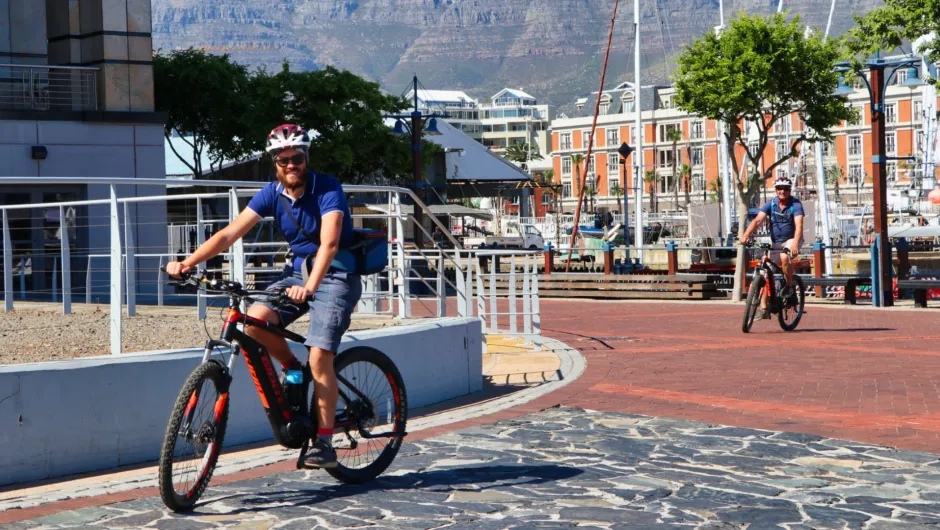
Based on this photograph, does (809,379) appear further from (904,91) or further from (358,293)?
(904,91)

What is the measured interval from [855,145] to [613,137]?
27.7 meters

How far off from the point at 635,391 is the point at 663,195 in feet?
392

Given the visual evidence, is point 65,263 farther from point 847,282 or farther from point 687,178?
point 687,178

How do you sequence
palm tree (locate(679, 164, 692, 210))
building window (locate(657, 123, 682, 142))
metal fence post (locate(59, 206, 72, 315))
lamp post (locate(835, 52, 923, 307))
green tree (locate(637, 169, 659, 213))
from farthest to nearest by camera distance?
building window (locate(657, 123, 682, 142)) < palm tree (locate(679, 164, 692, 210)) < green tree (locate(637, 169, 659, 213)) < lamp post (locate(835, 52, 923, 307)) < metal fence post (locate(59, 206, 72, 315))

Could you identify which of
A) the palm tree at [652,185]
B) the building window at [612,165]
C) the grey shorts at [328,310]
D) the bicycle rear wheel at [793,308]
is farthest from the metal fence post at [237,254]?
the building window at [612,165]

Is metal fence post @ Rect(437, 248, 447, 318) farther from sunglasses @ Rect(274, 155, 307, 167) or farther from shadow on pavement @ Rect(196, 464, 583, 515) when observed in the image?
sunglasses @ Rect(274, 155, 307, 167)

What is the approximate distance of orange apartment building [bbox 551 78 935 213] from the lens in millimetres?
105062

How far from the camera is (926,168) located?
59.8 meters

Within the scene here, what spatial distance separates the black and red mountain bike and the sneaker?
0.04 m

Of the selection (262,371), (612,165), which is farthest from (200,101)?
(612,165)

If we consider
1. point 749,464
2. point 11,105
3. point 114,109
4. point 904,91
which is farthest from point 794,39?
point 904,91

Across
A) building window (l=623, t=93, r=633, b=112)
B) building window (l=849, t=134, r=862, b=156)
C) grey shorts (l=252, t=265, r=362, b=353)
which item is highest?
building window (l=623, t=93, r=633, b=112)

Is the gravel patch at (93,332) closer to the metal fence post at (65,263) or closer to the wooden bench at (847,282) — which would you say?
the metal fence post at (65,263)

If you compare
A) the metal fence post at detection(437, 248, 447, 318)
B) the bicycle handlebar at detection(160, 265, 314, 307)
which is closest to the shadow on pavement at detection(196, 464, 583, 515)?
the bicycle handlebar at detection(160, 265, 314, 307)
